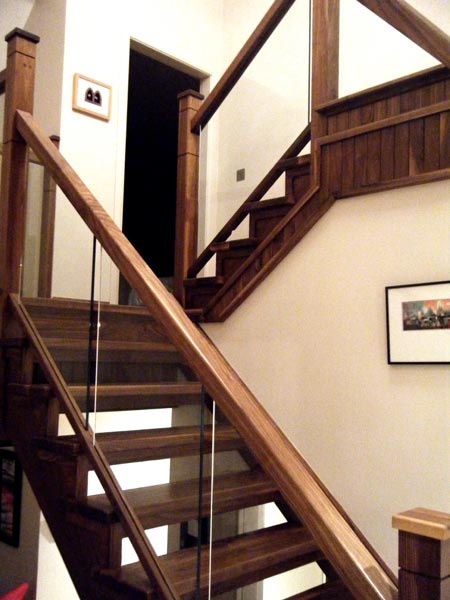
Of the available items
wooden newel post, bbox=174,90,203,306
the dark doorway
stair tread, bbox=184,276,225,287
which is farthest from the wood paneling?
the dark doorway

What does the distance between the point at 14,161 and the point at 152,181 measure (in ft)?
16.3

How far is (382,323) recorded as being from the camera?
250 cm

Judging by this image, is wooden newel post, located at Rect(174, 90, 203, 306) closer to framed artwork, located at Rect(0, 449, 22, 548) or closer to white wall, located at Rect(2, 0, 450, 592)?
white wall, located at Rect(2, 0, 450, 592)

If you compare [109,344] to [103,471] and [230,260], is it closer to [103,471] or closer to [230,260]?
[103,471]

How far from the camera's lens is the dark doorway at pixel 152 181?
688 centimetres

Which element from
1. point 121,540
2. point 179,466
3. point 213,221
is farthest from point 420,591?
point 213,221

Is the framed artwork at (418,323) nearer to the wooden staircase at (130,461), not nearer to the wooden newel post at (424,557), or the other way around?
the wooden staircase at (130,461)

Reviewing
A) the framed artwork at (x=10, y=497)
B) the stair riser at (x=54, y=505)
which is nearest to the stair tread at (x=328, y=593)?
the stair riser at (x=54, y=505)

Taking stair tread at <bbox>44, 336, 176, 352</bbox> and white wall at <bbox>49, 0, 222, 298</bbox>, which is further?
white wall at <bbox>49, 0, 222, 298</bbox>

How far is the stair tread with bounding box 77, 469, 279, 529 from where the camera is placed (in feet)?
5.54

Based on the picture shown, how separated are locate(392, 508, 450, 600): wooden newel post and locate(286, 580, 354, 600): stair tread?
0.16 metres

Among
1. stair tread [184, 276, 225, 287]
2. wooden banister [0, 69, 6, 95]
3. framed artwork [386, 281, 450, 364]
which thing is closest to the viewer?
framed artwork [386, 281, 450, 364]

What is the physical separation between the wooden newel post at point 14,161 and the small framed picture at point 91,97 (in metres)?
1.55

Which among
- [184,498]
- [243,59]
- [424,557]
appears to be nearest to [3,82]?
[243,59]
